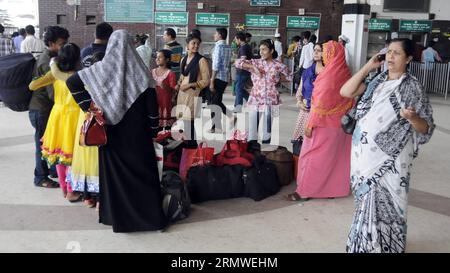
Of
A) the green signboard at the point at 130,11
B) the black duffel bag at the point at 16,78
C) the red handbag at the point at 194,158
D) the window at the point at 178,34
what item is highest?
the green signboard at the point at 130,11

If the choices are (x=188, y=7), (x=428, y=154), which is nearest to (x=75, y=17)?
(x=188, y=7)

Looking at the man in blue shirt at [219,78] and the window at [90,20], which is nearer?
the man in blue shirt at [219,78]

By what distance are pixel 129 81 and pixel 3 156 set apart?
333 cm

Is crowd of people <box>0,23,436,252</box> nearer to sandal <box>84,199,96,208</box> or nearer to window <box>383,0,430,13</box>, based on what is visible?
sandal <box>84,199,96,208</box>

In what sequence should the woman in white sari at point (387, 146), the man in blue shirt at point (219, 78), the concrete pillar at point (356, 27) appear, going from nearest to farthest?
the woman in white sari at point (387, 146) < the man in blue shirt at point (219, 78) < the concrete pillar at point (356, 27)

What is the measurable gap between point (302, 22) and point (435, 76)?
14.5ft

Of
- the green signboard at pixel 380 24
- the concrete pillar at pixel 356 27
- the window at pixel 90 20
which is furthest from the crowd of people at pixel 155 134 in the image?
the window at pixel 90 20

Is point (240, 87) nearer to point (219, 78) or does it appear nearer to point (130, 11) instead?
point (219, 78)

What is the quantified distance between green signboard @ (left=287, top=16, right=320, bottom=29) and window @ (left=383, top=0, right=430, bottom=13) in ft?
7.22

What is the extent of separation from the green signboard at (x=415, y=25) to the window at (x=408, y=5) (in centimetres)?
39

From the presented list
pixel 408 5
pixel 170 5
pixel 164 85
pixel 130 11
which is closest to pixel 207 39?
pixel 170 5

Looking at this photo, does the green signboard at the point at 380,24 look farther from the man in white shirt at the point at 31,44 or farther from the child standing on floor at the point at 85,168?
the child standing on floor at the point at 85,168

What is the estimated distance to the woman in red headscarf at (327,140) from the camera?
14.2 feet

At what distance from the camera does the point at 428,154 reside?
6754 millimetres
